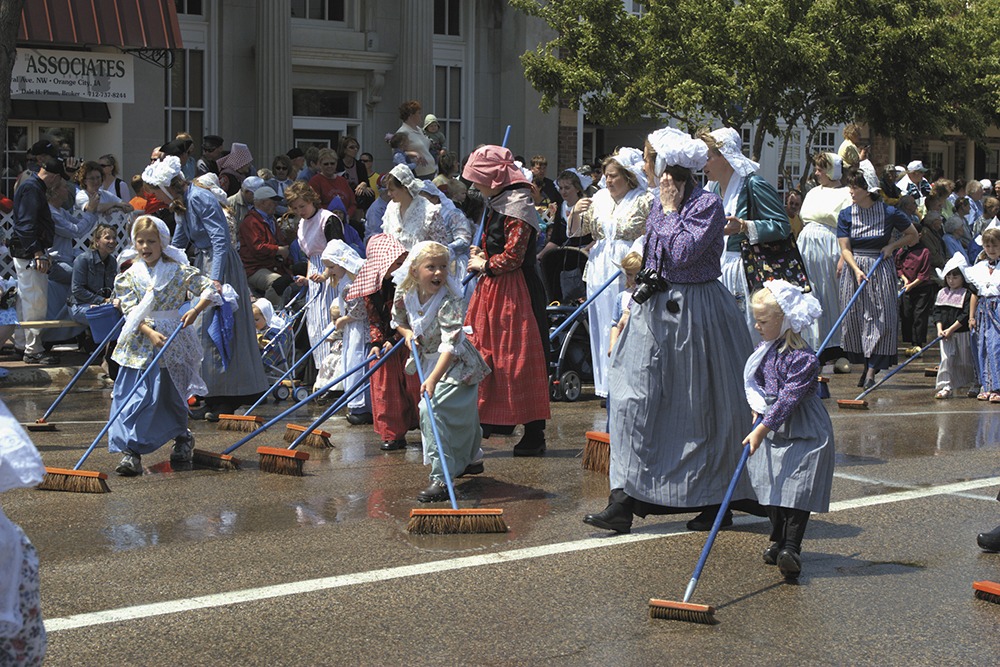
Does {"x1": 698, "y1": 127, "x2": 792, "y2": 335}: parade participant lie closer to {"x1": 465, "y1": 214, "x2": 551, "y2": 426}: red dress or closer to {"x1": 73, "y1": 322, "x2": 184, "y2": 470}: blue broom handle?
{"x1": 465, "y1": 214, "x2": 551, "y2": 426}: red dress

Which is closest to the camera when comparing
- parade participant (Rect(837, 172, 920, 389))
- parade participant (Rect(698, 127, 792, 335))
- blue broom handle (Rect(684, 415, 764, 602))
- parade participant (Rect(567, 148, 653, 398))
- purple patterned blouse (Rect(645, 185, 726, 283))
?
blue broom handle (Rect(684, 415, 764, 602))

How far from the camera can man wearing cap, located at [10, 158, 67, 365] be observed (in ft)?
45.7

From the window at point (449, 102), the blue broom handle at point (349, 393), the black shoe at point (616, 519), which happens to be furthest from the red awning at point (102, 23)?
the black shoe at point (616, 519)

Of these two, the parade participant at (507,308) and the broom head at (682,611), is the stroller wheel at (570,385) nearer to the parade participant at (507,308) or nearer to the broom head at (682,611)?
the parade participant at (507,308)

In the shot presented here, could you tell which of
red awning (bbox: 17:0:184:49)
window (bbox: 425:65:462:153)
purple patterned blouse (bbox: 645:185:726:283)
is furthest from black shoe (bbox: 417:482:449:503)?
window (bbox: 425:65:462:153)

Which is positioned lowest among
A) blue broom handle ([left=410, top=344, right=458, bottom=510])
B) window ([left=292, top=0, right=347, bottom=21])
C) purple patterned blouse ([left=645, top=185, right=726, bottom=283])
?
blue broom handle ([left=410, top=344, right=458, bottom=510])

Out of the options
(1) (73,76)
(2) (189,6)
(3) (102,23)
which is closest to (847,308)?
(3) (102,23)

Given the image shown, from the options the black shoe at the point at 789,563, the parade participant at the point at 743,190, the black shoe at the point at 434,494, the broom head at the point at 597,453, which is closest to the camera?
the black shoe at the point at 789,563

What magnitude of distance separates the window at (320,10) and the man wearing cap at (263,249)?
8.72 m

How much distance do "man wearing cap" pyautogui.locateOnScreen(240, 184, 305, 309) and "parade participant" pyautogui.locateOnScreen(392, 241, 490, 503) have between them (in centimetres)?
579

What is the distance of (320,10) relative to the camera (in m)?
22.4

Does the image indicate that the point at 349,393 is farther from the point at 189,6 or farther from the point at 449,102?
the point at 449,102

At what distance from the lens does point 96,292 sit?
13.7 metres

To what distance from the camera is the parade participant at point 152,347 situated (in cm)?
880
